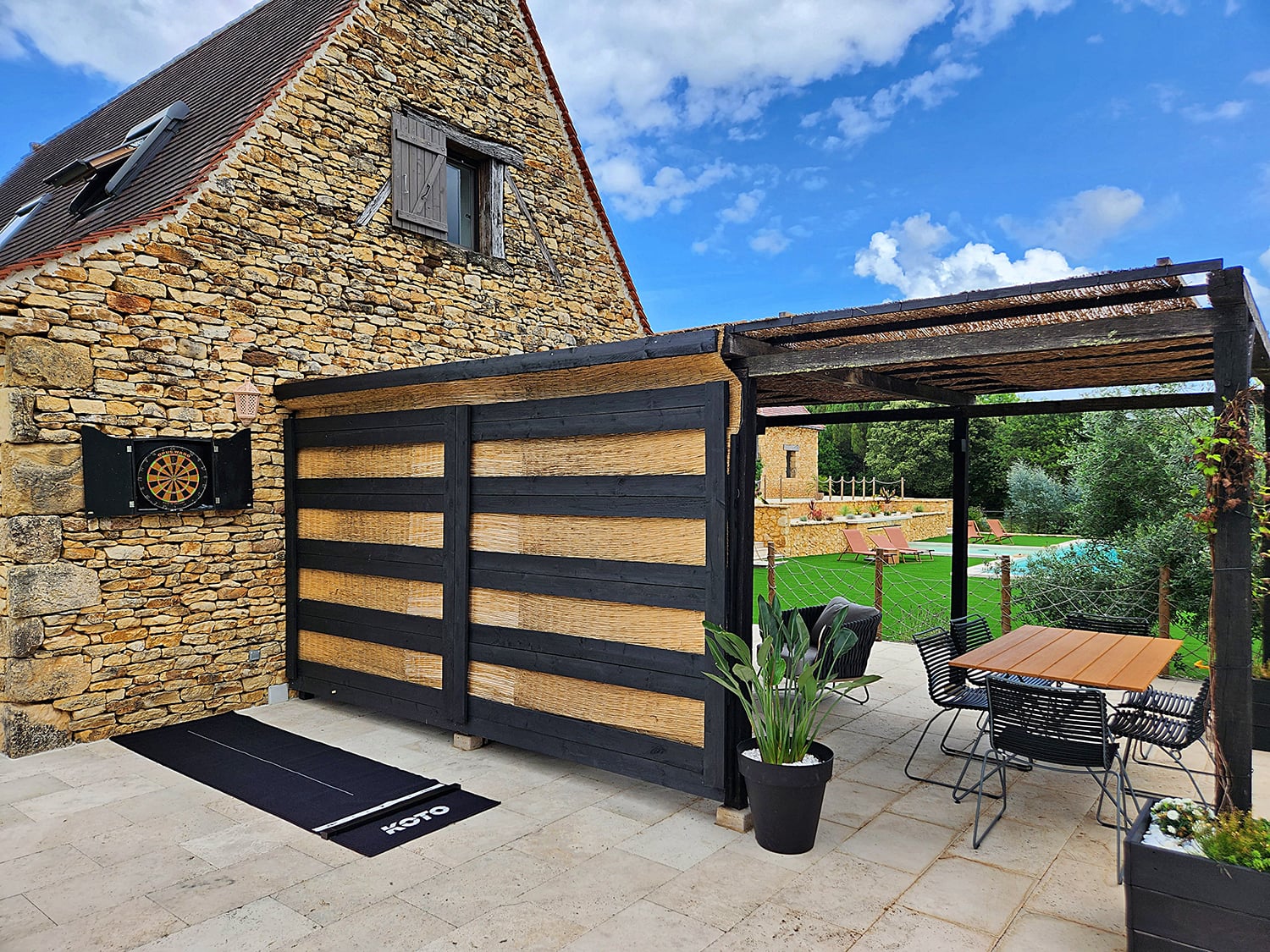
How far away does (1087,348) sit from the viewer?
4598 mm

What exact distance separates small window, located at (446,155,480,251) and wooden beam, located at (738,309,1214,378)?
6178 mm

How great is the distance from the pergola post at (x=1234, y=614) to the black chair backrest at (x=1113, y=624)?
269 centimetres

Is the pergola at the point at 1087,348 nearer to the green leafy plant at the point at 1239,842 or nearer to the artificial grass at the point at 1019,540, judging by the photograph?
the green leafy plant at the point at 1239,842

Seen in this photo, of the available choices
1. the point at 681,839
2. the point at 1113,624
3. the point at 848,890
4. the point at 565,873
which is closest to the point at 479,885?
the point at 565,873

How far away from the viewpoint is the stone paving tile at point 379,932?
316 centimetres

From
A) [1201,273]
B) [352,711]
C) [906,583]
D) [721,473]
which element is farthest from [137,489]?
[906,583]

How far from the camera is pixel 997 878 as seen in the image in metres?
3.68

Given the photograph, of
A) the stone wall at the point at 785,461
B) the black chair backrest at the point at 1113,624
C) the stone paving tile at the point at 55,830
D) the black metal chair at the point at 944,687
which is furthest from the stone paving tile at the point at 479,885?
the stone wall at the point at 785,461

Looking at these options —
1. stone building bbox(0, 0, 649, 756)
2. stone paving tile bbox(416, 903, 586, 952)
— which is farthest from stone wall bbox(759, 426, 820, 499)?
stone paving tile bbox(416, 903, 586, 952)

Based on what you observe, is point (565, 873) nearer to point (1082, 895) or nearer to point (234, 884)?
point (234, 884)

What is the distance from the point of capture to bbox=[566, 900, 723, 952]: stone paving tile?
313cm

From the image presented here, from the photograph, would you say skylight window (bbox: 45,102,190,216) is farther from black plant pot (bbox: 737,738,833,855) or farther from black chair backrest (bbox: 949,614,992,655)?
black chair backrest (bbox: 949,614,992,655)

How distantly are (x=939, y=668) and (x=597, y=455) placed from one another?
267cm

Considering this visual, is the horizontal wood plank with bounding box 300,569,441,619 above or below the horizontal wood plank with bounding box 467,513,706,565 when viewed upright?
below
